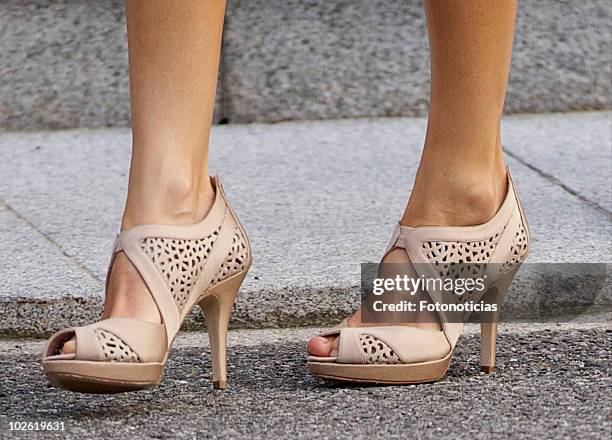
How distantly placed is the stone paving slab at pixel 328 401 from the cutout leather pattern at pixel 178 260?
0.18 m

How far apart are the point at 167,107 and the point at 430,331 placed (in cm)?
54

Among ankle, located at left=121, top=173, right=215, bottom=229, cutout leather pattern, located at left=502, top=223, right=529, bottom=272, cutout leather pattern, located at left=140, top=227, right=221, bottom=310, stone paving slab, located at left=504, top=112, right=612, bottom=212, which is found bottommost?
stone paving slab, located at left=504, top=112, right=612, bottom=212

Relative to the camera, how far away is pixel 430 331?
1.88 m

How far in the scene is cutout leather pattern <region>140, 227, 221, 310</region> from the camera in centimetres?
174

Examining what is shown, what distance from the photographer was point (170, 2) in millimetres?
1760

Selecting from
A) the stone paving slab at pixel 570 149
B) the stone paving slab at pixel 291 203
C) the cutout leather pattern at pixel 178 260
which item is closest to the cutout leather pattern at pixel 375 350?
the cutout leather pattern at pixel 178 260

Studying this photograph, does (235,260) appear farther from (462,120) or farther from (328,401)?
(462,120)

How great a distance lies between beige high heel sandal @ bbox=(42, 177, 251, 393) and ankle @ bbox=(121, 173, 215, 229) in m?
0.02

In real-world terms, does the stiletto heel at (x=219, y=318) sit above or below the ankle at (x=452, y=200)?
below

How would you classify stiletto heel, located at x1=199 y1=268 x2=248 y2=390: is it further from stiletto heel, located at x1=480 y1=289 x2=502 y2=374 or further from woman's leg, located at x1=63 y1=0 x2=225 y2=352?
stiletto heel, located at x1=480 y1=289 x2=502 y2=374

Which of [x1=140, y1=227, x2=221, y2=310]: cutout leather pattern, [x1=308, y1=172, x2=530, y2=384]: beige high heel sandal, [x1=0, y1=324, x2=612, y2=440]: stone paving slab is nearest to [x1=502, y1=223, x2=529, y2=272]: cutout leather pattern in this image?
[x1=308, y1=172, x2=530, y2=384]: beige high heel sandal

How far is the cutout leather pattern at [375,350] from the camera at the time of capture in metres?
1.83

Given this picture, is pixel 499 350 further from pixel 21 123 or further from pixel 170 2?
pixel 21 123

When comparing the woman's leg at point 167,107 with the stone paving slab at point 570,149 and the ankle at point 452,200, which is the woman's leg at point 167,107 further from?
the stone paving slab at point 570,149
